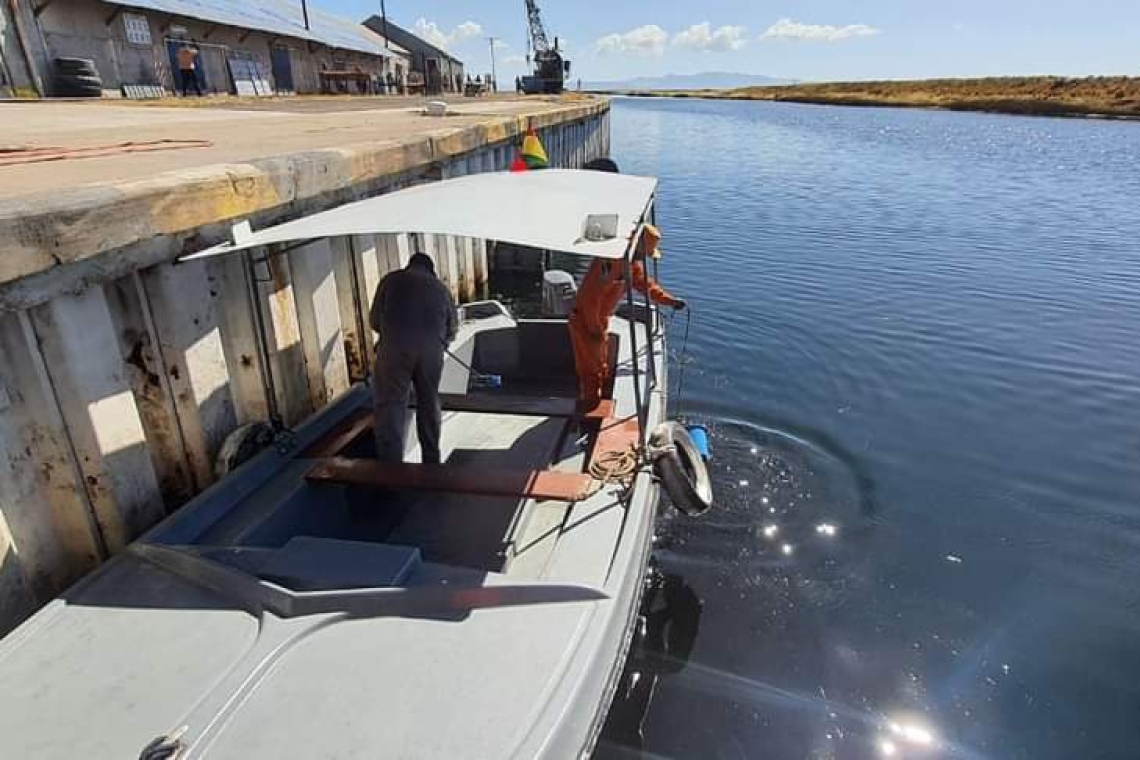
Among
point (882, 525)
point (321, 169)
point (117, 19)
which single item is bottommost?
point (882, 525)

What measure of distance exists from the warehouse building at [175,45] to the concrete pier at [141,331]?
1348cm

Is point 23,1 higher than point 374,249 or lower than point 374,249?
higher

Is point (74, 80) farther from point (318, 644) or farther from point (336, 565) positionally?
point (318, 644)

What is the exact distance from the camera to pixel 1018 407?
8203mm

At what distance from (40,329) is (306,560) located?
164cm

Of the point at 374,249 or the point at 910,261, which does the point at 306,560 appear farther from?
the point at 910,261

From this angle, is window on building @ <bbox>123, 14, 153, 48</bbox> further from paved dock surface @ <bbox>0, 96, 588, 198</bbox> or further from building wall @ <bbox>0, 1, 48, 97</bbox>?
paved dock surface @ <bbox>0, 96, 588, 198</bbox>

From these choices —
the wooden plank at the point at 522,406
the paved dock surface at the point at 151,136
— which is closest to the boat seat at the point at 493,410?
the wooden plank at the point at 522,406

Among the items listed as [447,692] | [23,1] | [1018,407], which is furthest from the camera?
[23,1]

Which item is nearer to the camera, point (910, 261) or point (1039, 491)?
point (1039, 491)

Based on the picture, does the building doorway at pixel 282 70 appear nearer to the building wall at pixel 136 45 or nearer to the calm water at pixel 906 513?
the building wall at pixel 136 45

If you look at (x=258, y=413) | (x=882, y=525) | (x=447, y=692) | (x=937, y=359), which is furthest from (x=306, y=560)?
(x=937, y=359)

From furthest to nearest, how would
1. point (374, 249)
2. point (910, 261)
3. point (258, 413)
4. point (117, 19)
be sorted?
point (117, 19) < point (910, 261) < point (374, 249) < point (258, 413)

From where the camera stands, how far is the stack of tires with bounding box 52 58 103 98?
54.0 feet
